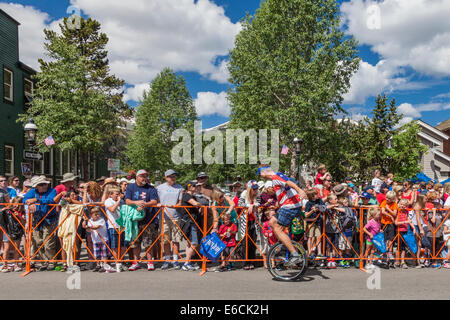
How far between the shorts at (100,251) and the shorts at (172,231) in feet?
4.08

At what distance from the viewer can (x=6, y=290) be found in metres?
Result: 6.07

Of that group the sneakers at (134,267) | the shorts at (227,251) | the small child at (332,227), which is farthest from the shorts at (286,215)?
the sneakers at (134,267)

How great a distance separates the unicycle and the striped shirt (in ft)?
2.21

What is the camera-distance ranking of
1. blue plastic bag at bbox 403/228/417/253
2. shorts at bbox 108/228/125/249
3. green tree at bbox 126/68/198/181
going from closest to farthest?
shorts at bbox 108/228/125/249, blue plastic bag at bbox 403/228/417/253, green tree at bbox 126/68/198/181

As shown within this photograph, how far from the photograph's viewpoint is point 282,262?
6824mm

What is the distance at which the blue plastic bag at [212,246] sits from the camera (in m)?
7.40

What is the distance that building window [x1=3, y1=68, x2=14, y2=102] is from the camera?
70.6 ft

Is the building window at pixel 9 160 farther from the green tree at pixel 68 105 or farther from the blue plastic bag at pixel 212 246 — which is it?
the blue plastic bag at pixel 212 246

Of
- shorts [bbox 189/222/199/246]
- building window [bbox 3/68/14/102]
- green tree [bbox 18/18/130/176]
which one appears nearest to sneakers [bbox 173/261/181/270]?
shorts [bbox 189/222/199/246]

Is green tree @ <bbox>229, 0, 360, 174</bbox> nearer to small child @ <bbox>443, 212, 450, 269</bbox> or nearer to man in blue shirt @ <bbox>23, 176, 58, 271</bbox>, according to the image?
small child @ <bbox>443, 212, 450, 269</bbox>

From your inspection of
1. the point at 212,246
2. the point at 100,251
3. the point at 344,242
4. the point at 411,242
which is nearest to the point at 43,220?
the point at 100,251

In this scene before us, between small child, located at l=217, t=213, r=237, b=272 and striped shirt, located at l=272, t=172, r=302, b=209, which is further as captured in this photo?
small child, located at l=217, t=213, r=237, b=272

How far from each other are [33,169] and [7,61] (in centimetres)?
658
